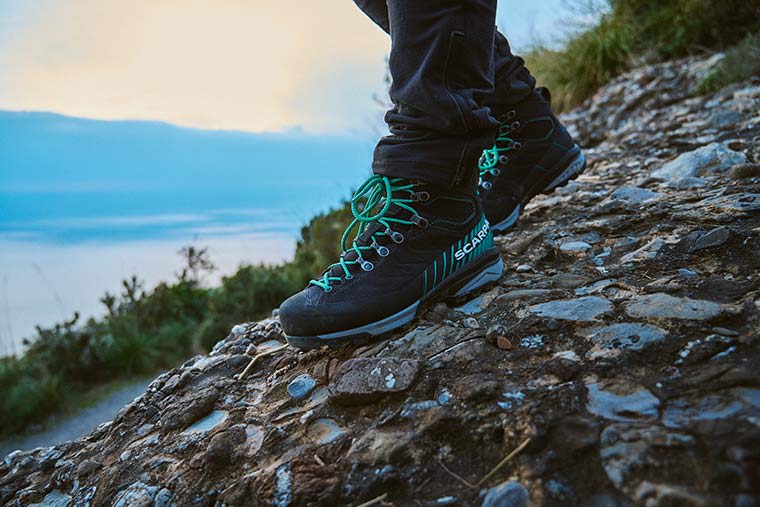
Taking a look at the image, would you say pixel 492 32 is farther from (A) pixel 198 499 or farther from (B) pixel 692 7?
(B) pixel 692 7

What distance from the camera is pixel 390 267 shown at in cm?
163

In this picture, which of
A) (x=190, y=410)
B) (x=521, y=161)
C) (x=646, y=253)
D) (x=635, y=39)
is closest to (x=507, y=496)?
(x=190, y=410)

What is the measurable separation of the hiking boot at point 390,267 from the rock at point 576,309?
29 centimetres

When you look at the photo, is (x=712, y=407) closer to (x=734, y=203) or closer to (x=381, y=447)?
(x=381, y=447)

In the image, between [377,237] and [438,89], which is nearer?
[438,89]

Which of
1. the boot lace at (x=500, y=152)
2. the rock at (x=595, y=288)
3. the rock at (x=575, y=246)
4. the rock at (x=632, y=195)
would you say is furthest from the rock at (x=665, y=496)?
the rock at (x=632, y=195)

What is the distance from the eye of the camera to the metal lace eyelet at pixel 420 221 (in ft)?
5.44

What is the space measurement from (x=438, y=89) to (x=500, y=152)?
2.79 ft

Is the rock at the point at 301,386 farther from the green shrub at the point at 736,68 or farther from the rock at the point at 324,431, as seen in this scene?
the green shrub at the point at 736,68

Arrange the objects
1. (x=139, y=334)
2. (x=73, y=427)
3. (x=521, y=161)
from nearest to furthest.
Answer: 1. (x=521, y=161)
2. (x=73, y=427)
3. (x=139, y=334)

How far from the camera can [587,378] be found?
1.21 meters

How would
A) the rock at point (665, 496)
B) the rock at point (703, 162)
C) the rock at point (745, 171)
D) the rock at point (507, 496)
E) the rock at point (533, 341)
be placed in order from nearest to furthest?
the rock at point (665, 496) < the rock at point (507, 496) < the rock at point (533, 341) < the rock at point (745, 171) < the rock at point (703, 162)

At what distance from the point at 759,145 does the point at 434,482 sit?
8.72ft

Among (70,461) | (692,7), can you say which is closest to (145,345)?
(70,461)
